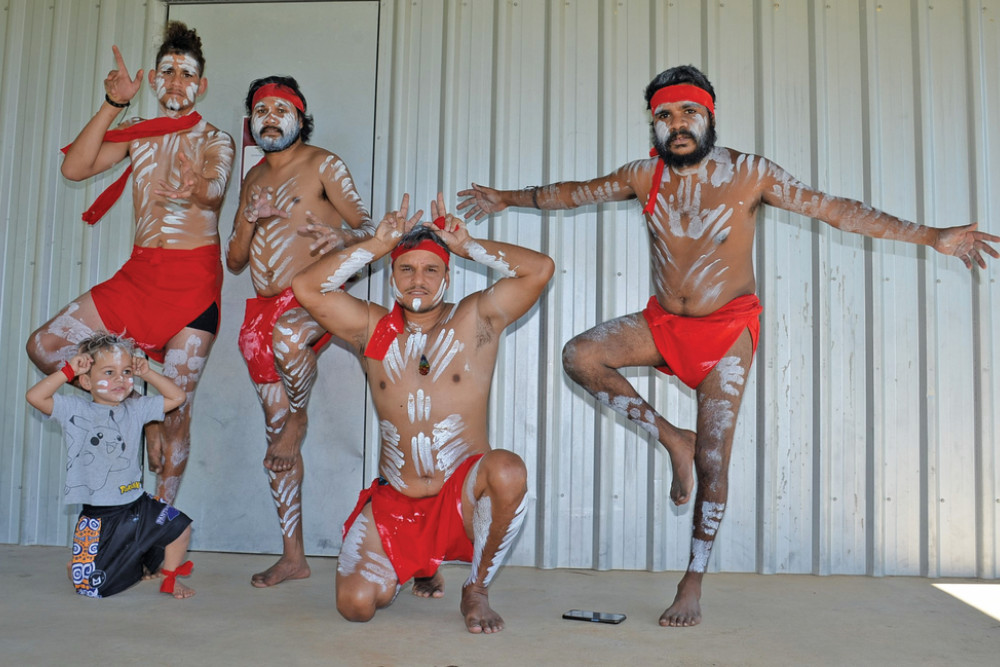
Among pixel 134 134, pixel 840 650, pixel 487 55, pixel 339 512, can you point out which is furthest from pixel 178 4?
pixel 840 650

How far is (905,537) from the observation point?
196 inches

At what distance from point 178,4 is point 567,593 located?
13.6 ft

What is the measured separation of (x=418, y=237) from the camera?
3.78 metres

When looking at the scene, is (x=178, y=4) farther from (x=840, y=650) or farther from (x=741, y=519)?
(x=840, y=650)

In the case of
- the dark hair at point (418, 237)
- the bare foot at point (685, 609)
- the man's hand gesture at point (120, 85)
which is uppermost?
the man's hand gesture at point (120, 85)

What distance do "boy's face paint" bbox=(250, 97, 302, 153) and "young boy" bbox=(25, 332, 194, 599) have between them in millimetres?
1244

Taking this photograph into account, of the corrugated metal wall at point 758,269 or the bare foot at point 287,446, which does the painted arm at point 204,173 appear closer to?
the corrugated metal wall at point 758,269

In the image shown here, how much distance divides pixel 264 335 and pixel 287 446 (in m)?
0.56

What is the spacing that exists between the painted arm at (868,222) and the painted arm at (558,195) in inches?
26.3

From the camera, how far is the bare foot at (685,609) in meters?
3.66

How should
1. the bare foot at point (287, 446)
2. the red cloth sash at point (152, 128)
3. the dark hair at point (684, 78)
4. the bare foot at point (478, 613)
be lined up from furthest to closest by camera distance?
the red cloth sash at point (152, 128)
the bare foot at point (287, 446)
the dark hair at point (684, 78)
the bare foot at point (478, 613)

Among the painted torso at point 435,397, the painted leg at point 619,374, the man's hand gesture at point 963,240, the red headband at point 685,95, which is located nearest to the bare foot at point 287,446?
the painted torso at point 435,397

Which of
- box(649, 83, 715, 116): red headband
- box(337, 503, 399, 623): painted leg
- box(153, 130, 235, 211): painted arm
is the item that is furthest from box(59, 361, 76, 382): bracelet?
box(649, 83, 715, 116): red headband

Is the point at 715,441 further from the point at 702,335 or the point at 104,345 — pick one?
the point at 104,345
